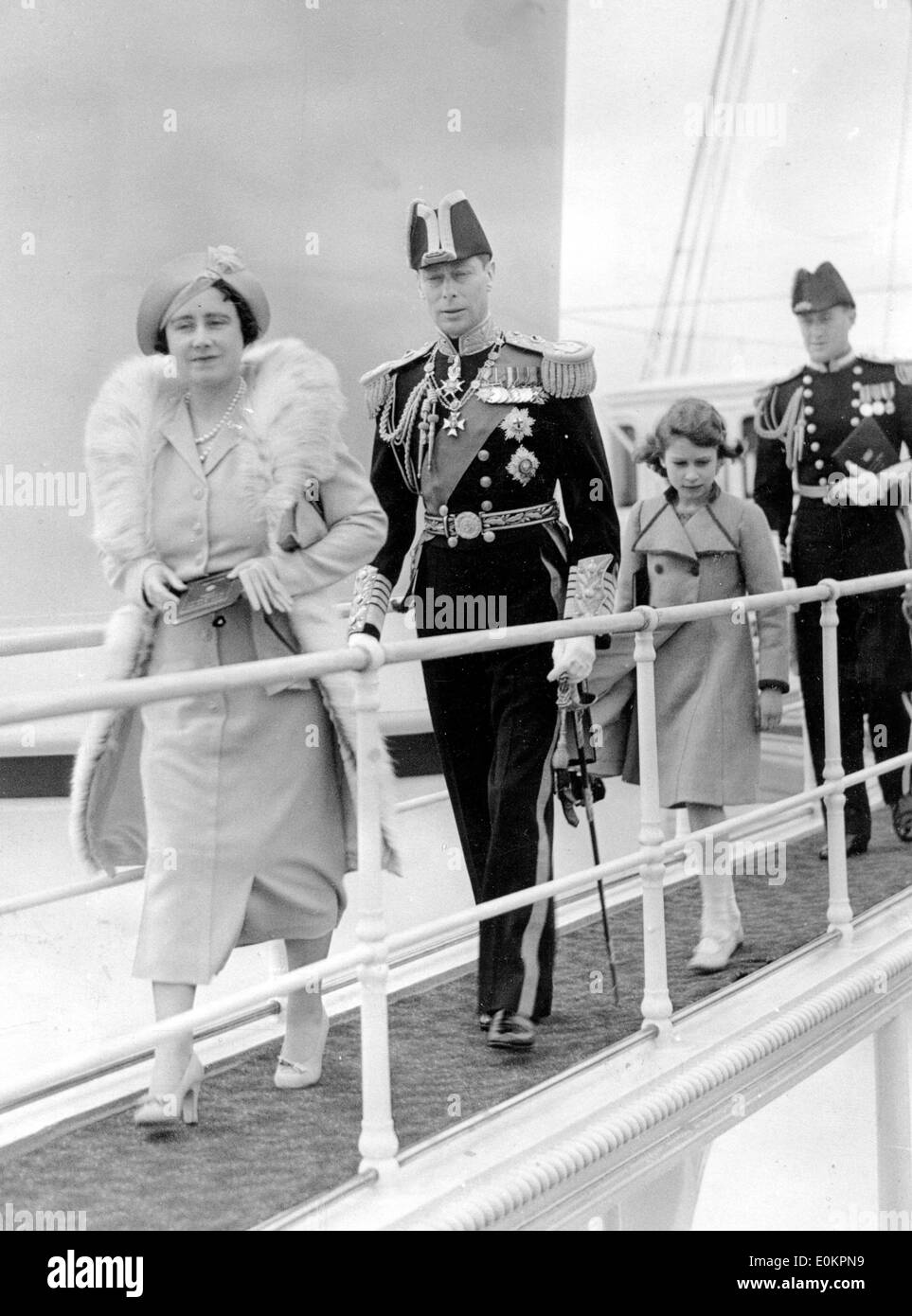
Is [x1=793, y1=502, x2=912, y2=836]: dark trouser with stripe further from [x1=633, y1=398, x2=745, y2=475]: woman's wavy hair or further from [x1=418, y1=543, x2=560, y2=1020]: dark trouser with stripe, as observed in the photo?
[x1=418, y1=543, x2=560, y2=1020]: dark trouser with stripe

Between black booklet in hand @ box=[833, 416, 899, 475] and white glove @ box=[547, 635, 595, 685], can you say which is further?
black booklet in hand @ box=[833, 416, 899, 475]

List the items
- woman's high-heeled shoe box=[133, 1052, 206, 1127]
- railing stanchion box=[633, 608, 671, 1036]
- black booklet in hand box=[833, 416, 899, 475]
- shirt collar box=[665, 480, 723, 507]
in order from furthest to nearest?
black booklet in hand box=[833, 416, 899, 475] → shirt collar box=[665, 480, 723, 507] → railing stanchion box=[633, 608, 671, 1036] → woman's high-heeled shoe box=[133, 1052, 206, 1127]

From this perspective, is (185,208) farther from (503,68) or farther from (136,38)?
(503,68)

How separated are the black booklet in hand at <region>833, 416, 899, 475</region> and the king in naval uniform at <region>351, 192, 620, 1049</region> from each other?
1.60 metres

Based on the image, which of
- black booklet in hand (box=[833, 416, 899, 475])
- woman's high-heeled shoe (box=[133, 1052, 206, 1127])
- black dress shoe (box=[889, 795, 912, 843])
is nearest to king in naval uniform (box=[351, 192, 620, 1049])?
woman's high-heeled shoe (box=[133, 1052, 206, 1127])

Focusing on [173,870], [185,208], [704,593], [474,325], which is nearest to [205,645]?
[173,870]

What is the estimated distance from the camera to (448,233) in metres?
2.35

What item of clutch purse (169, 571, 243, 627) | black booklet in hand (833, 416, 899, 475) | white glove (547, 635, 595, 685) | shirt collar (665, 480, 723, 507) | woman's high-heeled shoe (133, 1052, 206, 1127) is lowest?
woman's high-heeled shoe (133, 1052, 206, 1127)

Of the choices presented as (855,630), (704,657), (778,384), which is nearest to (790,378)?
(778,384)

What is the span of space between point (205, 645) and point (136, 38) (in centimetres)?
208

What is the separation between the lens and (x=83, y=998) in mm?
3559

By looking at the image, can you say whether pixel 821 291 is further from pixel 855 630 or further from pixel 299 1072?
pixel 299 1072

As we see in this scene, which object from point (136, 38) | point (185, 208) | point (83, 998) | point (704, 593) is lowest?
point (83, 998)

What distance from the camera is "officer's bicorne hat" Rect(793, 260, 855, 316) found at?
12.8 ft
